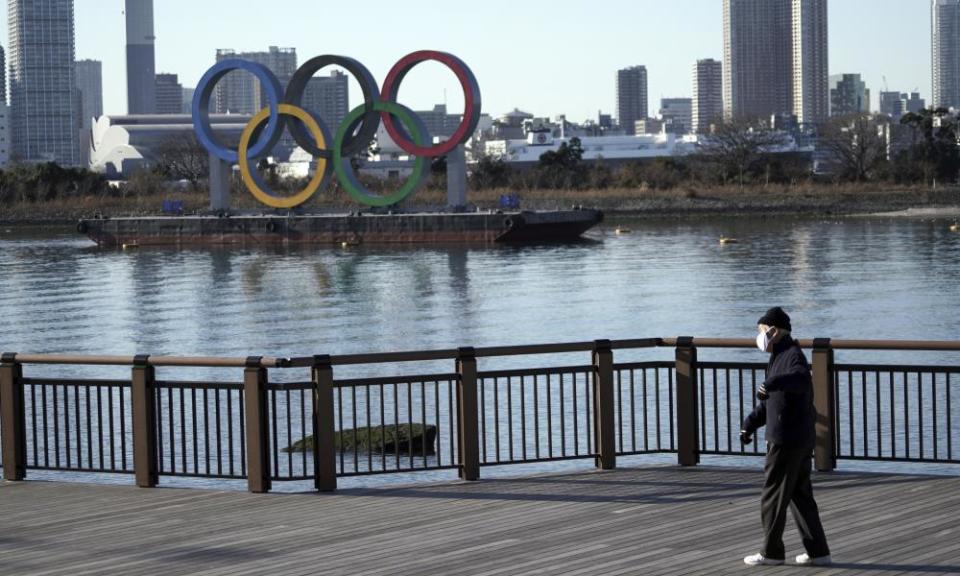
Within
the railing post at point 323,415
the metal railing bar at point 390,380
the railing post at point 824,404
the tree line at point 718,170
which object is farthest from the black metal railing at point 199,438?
the tree line at point 718,170

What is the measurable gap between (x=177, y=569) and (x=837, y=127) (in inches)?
5954

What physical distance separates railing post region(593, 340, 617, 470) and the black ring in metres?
72.8

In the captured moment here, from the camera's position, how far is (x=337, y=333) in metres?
43.2

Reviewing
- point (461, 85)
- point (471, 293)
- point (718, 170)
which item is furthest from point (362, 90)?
point (718, 170)

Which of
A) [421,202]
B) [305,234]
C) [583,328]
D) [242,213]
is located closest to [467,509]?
[583,328]

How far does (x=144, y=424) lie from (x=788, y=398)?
6.30m

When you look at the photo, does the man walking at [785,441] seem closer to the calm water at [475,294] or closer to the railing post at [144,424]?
the railing post at [144,424]

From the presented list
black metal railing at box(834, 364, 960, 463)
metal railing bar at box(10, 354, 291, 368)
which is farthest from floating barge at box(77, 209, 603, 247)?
metal railing bar at box(10, 354, 291, 368)

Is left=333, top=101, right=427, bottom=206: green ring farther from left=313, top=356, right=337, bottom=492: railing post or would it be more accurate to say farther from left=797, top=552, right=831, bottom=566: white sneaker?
left=797, top=552, right=831, bottom=566: white sneaker

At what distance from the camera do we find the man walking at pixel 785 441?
10.4m

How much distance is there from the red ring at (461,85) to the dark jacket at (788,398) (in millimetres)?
75264

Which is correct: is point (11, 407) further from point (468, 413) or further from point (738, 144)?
point (738, 144)

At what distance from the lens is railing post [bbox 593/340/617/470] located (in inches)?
567

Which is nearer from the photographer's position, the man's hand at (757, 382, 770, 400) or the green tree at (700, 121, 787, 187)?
the man's hand at (757, 382, 770, 400)
